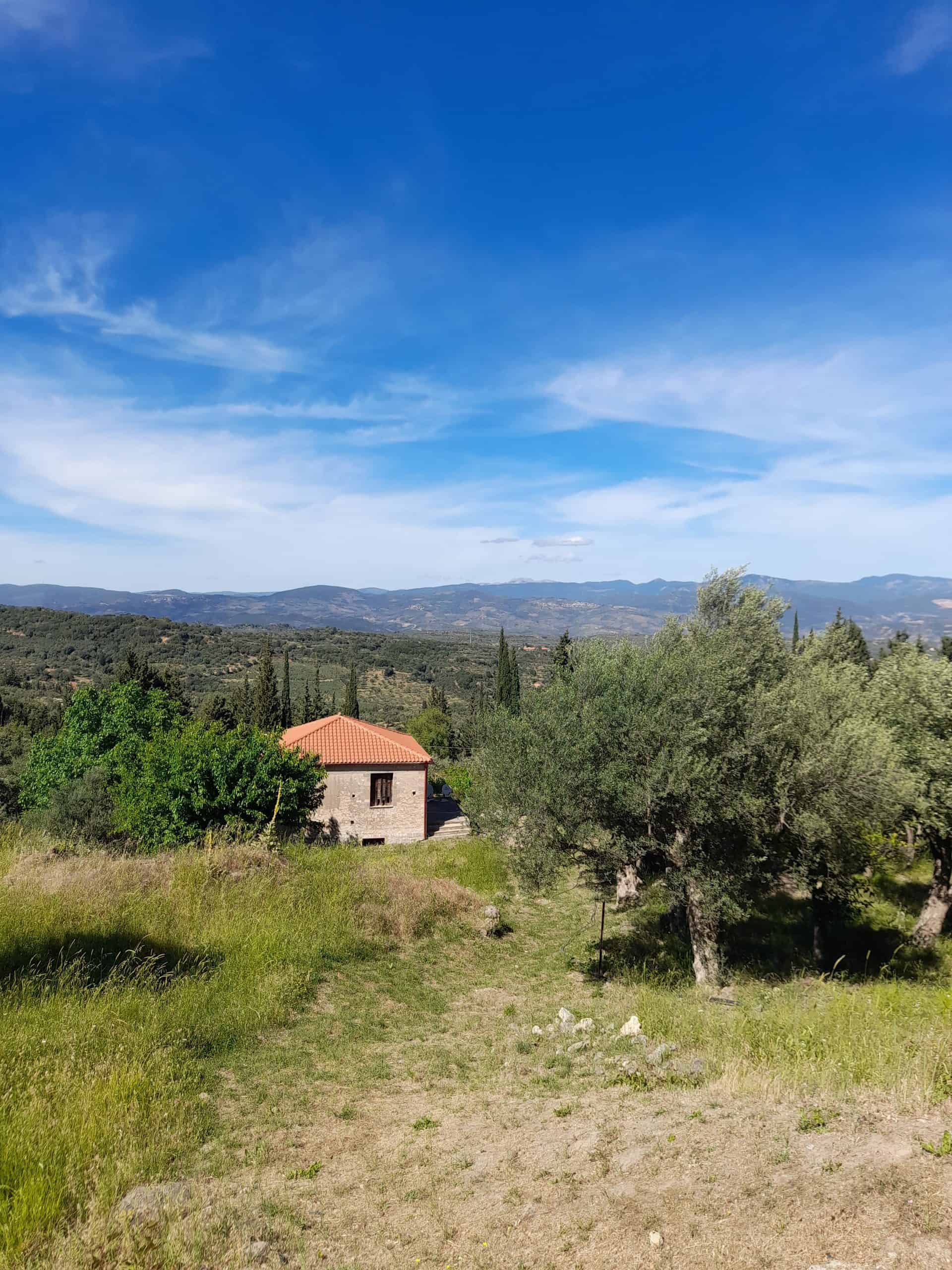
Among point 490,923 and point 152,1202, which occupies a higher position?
point 152,1202

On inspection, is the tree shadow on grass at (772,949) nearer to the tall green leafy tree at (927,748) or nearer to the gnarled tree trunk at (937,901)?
the gnarled tree trunk at (937,901)

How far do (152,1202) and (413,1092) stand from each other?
3658 mm

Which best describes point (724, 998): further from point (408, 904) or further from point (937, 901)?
point (408, 904)

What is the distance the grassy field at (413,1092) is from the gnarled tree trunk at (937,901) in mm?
481

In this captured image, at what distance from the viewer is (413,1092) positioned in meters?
8.46

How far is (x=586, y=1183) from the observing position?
18.6ft

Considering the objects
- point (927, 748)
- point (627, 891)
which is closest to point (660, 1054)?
point (927, 748)

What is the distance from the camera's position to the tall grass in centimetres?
607

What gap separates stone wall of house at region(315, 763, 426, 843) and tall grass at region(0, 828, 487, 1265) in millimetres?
16726

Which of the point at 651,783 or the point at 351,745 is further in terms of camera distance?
the point at 351,745

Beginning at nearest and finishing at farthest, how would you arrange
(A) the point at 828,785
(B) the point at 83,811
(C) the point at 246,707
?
(A) the point at 828,785
(B) the point at 83,811
(C) the point at 246,707

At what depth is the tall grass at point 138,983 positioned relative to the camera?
6.07m

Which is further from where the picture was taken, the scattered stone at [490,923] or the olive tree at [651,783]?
the scattered stone at [490,923]

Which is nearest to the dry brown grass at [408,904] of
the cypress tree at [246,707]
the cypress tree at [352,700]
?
the cypress tree at [246,707]
